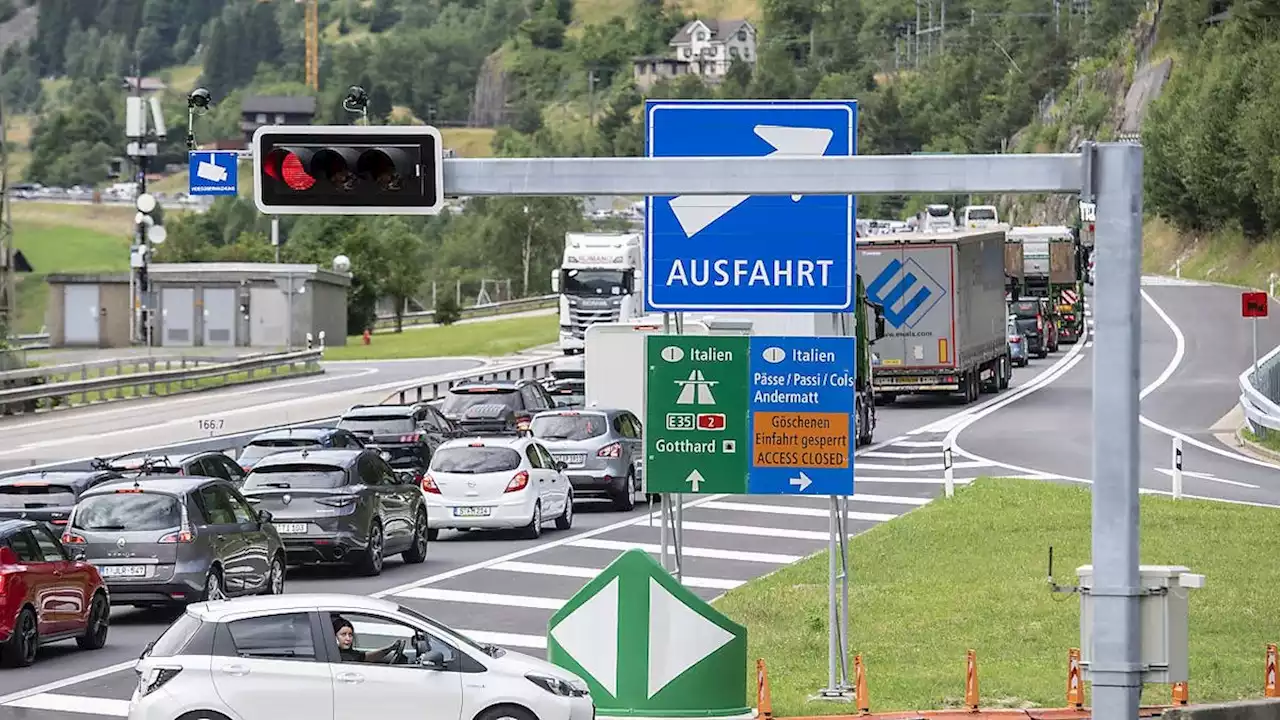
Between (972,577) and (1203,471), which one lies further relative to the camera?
(1203,471)

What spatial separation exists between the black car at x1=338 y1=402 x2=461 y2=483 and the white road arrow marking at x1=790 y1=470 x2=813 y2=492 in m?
21.2

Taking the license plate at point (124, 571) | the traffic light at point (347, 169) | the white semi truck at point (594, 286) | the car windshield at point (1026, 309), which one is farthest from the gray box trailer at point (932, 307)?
the traffic light at point (347, 169)

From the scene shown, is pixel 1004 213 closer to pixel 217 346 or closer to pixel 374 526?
pixel 217 346

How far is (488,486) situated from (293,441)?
428 centimetres

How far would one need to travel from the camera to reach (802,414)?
15906 millimetres

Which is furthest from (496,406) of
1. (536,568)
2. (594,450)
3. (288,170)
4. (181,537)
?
(288,170)

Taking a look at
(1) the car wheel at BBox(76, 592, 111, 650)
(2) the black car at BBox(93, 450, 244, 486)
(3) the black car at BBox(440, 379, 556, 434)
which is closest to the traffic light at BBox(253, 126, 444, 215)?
(1) the car wheel at BBox(76, 592, 111, 650)

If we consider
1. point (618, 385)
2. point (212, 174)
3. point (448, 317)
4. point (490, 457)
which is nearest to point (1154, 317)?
point (448, 317)

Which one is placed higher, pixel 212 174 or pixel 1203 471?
pixel 212 174

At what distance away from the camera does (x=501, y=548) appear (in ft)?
99.3

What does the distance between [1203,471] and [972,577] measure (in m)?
16.7

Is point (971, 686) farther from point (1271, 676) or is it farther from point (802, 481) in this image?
point (1271, 676)

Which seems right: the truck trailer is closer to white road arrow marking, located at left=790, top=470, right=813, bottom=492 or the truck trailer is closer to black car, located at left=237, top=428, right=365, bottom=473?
black car, located at left=237, top=428, right=365, bottom=473

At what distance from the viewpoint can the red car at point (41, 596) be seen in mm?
19734
